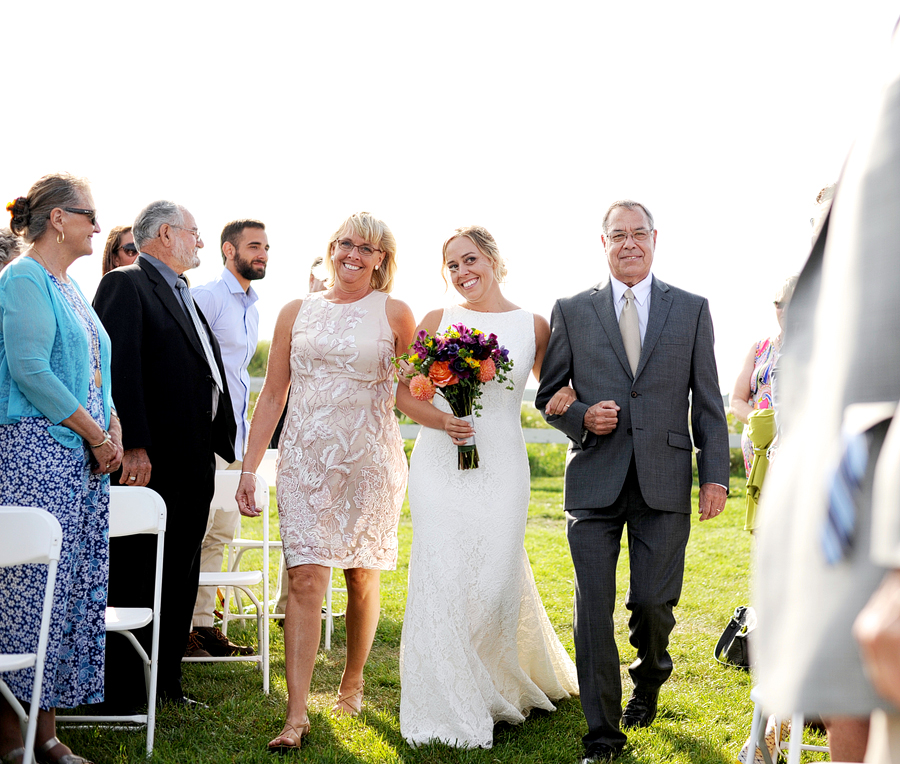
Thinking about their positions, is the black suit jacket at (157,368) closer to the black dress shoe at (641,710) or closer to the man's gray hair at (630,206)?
the man's gray hair at (630,206)

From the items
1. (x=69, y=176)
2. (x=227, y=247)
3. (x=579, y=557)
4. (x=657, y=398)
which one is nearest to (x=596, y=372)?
(x=657, y=398)

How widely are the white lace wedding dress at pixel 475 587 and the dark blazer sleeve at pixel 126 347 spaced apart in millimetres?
1579

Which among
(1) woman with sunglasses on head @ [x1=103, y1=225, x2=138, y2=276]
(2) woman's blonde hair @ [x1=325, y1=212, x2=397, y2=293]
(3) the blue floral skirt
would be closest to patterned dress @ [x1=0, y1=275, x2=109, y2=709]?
(3) the blue floral skirt

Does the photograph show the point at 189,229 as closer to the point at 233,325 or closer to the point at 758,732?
the point at 233,325

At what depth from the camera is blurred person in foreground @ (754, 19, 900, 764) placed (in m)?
1.01

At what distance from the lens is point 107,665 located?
518cm

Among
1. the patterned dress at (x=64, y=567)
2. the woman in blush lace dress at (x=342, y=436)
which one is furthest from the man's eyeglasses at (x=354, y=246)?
the patterned dress at (x=64, y=567)

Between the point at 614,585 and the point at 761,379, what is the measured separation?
1.66 meters

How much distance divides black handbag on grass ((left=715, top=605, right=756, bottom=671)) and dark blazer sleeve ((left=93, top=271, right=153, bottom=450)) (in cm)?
399

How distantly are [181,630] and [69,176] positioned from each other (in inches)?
109

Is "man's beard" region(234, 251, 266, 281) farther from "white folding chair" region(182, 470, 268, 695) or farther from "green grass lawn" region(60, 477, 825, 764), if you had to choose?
"green grass lawn" region(60, 477, 825, 764)

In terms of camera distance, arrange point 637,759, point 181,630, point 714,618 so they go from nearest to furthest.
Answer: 1. point 637,759
2. point 181,630
3. point 714,618

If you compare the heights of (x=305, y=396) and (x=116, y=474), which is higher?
(x=305, y=396)

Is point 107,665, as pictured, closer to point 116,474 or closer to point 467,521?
point 116,474
